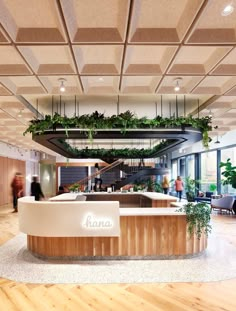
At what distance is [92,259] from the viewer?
4922 millimetres

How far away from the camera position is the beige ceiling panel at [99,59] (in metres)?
3.32

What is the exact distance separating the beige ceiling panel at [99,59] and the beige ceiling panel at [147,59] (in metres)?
0.13

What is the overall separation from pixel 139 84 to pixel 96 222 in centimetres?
258

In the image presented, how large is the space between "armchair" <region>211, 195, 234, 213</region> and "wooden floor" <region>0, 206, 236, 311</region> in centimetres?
681

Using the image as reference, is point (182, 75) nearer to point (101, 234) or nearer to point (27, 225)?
point (101, 234)

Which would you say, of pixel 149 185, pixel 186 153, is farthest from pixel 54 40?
pixel 186 153

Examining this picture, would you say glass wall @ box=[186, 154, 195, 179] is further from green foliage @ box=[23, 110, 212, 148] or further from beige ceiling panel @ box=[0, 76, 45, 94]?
beige ceiling panel @ box=[0, 76, 45, 94]

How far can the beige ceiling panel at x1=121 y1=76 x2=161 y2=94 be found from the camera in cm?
441

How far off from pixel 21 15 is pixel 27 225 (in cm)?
376

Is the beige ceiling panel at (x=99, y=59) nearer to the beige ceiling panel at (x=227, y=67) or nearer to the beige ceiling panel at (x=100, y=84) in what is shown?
the beige ceiling panel at (x=100, y=84)

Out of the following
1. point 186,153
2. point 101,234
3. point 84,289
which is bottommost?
point 84,289

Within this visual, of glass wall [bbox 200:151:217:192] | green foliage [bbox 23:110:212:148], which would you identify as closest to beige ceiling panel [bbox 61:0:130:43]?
green foliage [bbox 23:110:212:148]

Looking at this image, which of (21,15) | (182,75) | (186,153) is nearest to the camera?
(21,15)

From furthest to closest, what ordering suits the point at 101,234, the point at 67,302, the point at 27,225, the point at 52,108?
the point at 52,108 < the point at 27,225 < the point at 101,234 < the point at 67,302
